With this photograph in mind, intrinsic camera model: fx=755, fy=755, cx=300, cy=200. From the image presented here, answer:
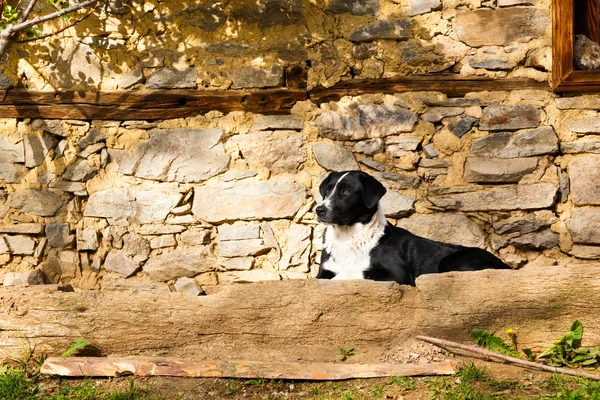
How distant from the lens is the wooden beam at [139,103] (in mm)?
6180

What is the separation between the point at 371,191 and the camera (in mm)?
5156

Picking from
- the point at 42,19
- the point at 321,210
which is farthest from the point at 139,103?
the point at 321,210

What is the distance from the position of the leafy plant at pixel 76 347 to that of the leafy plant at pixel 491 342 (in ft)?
6.81

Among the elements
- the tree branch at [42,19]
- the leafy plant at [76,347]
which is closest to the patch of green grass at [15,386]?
the leafy plant at [76,347]

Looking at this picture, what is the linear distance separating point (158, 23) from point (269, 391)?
361 centimetres

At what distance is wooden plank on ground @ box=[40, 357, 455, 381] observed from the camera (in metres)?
3.79

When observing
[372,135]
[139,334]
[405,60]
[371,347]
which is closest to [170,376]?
[139,334]

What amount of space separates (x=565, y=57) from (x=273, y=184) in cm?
249

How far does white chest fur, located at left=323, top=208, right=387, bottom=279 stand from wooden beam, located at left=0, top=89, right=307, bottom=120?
1.39 metres

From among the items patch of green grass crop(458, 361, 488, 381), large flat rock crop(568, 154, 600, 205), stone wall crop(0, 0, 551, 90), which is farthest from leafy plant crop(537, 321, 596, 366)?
stone wall crop(0, 0, 551, 90)

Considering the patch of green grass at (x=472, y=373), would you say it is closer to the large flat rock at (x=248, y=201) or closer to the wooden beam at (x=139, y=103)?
the large flat rock at (x=248, y=201)

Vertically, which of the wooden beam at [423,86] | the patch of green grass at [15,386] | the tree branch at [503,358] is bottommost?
the patch of green grass at [15,386]

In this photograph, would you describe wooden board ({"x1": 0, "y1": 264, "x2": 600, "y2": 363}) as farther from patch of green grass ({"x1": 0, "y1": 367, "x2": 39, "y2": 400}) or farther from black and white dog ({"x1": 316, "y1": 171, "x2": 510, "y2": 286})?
black and white dog ({"x1": 316, "y1": 171, "x2": 510, "y2": 286})

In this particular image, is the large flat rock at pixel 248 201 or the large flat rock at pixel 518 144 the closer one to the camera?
the large flat rock at pixel 518 144
